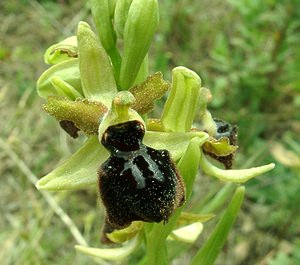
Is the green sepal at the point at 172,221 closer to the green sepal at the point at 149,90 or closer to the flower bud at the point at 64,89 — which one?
the green sepal at the point at 149,90

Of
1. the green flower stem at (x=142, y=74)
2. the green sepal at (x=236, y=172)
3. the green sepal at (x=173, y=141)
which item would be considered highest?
the green flower stem at (x=142, y=74)

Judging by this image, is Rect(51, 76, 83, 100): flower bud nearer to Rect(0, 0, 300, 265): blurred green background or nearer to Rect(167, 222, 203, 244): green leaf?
Rect(167, 222, 203, 244): green leaf

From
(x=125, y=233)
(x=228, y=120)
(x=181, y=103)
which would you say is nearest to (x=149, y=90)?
(x=181, y=103)

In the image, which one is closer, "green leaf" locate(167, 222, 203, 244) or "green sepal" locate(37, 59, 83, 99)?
"green sepal" locate(37, 59, 83, 99)

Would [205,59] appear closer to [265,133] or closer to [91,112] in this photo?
[265,133]

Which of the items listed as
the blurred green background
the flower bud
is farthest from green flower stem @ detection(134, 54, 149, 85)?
the blurred green background

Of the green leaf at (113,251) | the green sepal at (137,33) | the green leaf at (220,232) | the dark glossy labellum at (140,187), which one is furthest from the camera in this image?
the green leaf at (113,251)

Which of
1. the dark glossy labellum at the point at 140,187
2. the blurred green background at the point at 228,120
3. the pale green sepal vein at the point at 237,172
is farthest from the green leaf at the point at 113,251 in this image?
the blurred green background at the point at 228,120
